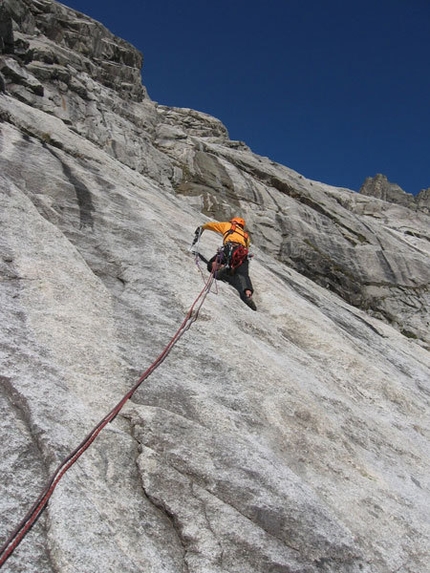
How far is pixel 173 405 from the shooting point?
6.30 meters

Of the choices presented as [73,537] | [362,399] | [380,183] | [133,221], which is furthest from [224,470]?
[380,183]

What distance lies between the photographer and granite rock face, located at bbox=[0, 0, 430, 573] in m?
4.51

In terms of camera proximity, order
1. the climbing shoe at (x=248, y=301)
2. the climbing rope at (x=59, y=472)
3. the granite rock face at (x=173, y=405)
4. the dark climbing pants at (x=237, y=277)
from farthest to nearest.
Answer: the dark climbing pants at (x=237, y=277), the climbing shoe at (x=248, y=301), the granite rock face at (x=173, y=405), the climbing rope at (x=59, y=472)

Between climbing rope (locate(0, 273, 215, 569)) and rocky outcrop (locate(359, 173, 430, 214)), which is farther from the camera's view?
rocky outcrop (locate(359, 173, 430, 214))

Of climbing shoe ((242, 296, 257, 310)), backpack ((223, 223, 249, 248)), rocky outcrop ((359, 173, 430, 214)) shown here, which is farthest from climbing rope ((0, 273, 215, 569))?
rocky outcrop ((359, 173, 430, 214))

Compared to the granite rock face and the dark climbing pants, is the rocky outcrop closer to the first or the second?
the granite rock face

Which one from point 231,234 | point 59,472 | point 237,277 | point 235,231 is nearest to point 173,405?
point 59,472

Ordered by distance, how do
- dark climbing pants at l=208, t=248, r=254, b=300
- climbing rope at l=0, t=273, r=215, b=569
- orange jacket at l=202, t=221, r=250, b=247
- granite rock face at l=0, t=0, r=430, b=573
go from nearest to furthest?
1. climbing rope at l=0, t=273, r=215, b=569
2. granite rock face at l=0, t=0, r=430, b=573
3. dark climbing pants at l=208, t=248, r=254, b=300
4. orange jacket at l=202, t=221, r=250, b=247

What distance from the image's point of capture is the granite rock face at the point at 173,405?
4512 millimetres

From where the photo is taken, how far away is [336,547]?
5.16m

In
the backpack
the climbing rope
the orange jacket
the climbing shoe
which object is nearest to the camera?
the climbing rope

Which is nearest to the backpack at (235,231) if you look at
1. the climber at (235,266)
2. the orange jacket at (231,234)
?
the orange jacket at (231,234)

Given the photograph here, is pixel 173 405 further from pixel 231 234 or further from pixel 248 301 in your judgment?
pixel 231 234

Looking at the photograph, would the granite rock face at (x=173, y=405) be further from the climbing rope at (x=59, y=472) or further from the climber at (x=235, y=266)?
the climber at (x=235, y=266)
